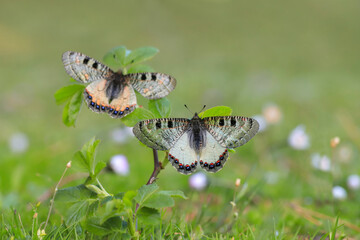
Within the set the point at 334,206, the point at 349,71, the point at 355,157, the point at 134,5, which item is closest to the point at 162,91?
the point at 334,206

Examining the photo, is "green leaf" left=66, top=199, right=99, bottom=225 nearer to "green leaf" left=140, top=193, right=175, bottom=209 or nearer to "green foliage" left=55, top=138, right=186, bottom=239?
"green foliage" left=55, top=138, right=186, bottom=239

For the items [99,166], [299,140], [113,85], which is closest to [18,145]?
[113,85]

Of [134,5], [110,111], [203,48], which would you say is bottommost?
[203,48]

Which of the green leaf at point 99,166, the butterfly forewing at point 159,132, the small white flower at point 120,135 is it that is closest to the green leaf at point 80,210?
the green leaf at point 99,166

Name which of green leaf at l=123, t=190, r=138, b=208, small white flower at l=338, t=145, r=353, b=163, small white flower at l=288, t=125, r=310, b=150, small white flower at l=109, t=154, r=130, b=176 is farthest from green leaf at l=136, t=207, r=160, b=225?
small white flower at l=338, t=145, r=353, b=163

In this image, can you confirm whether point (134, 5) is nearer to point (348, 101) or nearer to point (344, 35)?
point (344, 35)
